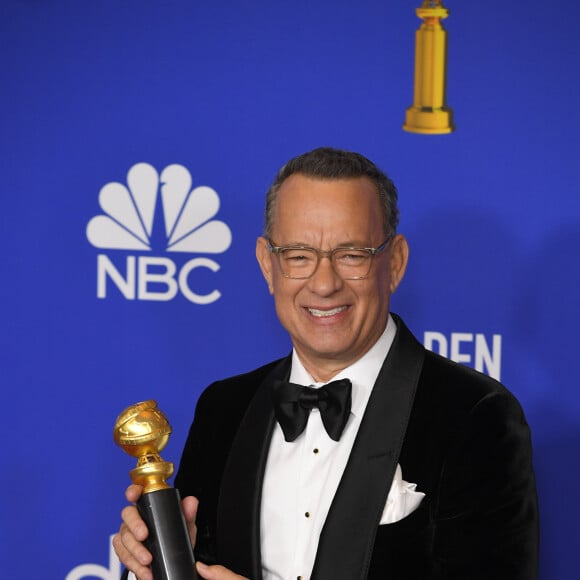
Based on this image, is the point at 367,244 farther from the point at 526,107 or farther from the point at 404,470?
the point at 526,107

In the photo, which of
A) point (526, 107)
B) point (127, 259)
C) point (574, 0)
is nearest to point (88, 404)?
point (127, 259)

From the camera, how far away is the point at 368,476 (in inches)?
79.9

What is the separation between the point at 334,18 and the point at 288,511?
1.30 metres

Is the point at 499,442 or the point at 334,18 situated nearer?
the point at 499,442

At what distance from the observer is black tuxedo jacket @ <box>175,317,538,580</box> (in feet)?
6.40

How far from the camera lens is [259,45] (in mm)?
2844

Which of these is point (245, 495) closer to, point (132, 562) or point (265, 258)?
point (132, 562)

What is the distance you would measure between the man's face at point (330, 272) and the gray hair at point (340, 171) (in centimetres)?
1

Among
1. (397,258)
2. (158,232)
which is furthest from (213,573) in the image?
(158,232)

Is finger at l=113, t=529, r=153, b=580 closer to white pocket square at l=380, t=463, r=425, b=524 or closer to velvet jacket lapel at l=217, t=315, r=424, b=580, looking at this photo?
velvet jacket lapel at l=217, t=315, r=424, b=580

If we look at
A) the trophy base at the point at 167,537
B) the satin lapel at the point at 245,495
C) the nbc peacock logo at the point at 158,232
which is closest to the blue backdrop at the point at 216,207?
the nbc peacock logo at the point at 158,232

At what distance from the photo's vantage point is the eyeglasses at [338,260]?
A: 2.09m

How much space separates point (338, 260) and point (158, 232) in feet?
2.91

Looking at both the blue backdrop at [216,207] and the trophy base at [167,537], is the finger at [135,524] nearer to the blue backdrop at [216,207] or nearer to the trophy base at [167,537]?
the trophy base at [167,537]
